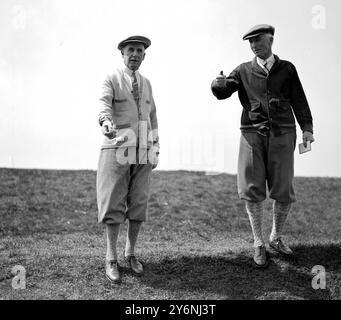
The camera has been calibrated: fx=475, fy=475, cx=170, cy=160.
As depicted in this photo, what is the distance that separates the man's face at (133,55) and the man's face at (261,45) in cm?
117

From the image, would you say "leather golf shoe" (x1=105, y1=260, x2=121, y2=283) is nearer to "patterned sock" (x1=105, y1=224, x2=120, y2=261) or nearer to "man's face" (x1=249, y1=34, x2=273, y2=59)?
"patterned sock" (x1=105, y1=224, x2=120, y2=261)

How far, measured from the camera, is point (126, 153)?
4781mm

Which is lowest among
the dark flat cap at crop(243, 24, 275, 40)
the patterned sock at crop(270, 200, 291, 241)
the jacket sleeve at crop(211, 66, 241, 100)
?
the patterned sock at crop(270, 200, 291, 241)

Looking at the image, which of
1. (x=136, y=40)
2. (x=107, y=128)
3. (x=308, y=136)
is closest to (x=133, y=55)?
(x=136, y=40)

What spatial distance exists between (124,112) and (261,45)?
1612mm

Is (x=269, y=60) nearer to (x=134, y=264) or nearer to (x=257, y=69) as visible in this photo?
(x=257, y=69)

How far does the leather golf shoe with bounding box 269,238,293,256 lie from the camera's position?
5277 mm

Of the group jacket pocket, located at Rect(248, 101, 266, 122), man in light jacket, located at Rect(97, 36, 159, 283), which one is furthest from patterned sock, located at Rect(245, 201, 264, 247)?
man in light jacket, located at Rect(97, 36, 159, 283)

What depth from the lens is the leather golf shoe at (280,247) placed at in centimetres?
528

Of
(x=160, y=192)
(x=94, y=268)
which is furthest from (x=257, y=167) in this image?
(x=160, y=192)

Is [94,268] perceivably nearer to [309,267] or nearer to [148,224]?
[309,267]
